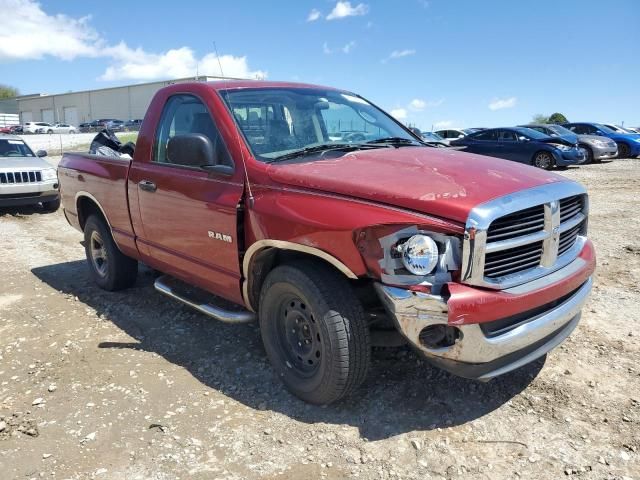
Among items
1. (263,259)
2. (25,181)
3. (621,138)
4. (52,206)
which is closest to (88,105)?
(621,138)

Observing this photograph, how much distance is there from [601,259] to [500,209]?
430 centimetres

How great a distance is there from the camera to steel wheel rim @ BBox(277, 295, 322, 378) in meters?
3.16

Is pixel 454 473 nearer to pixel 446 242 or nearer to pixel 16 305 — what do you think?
pixel 446 242

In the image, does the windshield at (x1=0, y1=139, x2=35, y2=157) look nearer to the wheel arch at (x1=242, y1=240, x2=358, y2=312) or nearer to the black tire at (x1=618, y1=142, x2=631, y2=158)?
the wheel arch at (x1=242, y1=240, x2=358, y2=312)

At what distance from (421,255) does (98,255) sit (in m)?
4.25

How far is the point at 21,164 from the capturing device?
10.1 m

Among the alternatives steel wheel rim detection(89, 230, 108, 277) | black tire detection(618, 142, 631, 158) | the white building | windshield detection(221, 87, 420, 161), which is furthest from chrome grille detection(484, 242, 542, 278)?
the white building

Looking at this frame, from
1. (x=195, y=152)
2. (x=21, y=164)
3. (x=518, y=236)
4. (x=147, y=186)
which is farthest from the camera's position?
(x=21, y=164)

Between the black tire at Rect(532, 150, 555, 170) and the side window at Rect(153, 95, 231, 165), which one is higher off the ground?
the side window at Rect(153, 95, 231, 165)

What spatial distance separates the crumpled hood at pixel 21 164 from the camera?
32.2 ft

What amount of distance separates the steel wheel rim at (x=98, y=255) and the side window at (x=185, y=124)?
175 centimetres

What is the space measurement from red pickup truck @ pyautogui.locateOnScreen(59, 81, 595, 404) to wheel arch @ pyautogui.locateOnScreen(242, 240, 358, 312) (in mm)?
13

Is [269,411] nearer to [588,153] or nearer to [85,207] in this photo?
[85,207]

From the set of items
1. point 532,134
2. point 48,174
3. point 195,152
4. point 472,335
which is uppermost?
point 532,134
